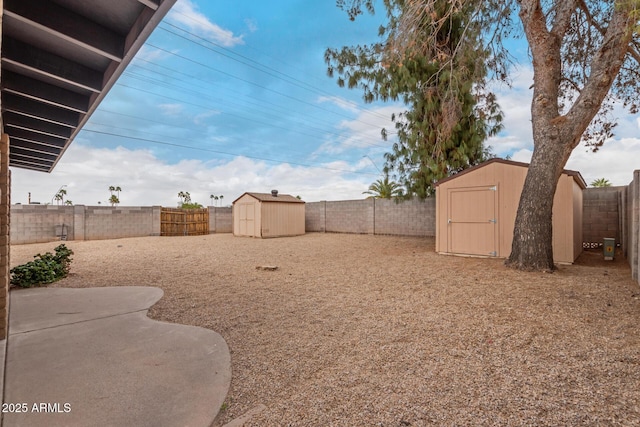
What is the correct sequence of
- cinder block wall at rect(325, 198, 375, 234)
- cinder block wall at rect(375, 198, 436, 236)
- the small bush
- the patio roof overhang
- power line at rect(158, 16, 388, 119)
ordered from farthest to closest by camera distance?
cinder block wall at rect(325, 198, 375, 234)
cinder block wall at rect(375, 198, 436, 236)
power line at rect(158, 16, 388, 119)
the small bush
the patio roof overhang

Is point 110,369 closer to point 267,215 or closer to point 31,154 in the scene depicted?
point 31,154

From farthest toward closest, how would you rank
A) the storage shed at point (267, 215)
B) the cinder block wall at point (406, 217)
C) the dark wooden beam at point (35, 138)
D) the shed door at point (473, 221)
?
the storage shed at point (267, 215) < the cinder block wall at point (406, 217) < the shed door at point (473, 221) < the dark wooden beam at point (35, 138)

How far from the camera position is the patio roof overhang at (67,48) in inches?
123

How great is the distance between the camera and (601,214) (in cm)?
843

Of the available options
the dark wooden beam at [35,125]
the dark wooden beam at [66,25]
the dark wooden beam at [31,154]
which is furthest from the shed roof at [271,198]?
the dark wooden beam at [66,25]

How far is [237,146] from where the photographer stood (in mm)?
16906

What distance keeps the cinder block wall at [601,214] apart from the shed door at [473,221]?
384cm

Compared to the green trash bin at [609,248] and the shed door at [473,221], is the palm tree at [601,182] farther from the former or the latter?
the shed door at [473,221]

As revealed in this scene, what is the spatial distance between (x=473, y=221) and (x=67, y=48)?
846cm

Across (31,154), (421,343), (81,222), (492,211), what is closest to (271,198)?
(81,222)

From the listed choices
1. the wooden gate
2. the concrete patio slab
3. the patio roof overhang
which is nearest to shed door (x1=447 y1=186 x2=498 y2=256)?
the concrete patio slab

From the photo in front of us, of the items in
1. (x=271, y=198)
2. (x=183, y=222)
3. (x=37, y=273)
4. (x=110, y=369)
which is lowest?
(x=110, y=369)

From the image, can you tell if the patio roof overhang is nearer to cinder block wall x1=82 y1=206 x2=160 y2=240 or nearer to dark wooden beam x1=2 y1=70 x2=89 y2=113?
dark wooden beam x1=2 y1=70 x2=89 y2=113

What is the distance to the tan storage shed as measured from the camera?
643 centimetres
